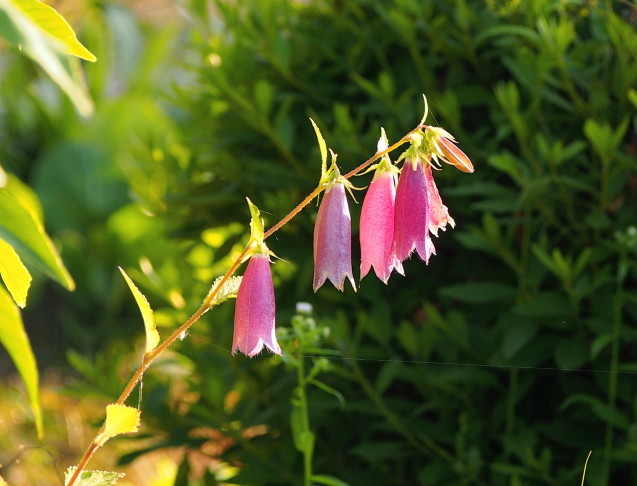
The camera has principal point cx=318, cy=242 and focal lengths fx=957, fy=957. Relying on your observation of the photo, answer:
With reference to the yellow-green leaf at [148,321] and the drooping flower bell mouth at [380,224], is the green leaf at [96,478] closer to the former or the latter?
the yellow-green leaf at [148,321]

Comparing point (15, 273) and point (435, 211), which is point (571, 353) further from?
point (15, 273)

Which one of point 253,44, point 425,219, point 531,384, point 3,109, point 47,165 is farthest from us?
point 3,109

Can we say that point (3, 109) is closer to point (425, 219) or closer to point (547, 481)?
point (547, 481)

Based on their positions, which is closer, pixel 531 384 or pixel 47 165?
pixel 531 384

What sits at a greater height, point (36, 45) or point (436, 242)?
point (436, 242)

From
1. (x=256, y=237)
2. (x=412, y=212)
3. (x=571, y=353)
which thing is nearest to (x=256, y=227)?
(x=256, y=237)

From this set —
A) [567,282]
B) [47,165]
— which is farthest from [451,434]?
[47,165]

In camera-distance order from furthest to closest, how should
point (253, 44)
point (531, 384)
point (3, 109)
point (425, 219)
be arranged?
point (3, 109)
point (253, 44)
point (531, 384)
point (425, 219)

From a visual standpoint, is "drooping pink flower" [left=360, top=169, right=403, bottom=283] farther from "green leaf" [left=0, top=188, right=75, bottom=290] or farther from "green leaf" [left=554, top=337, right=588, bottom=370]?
"green leaf" [left=554, top=337, right=588, bottom=370]
